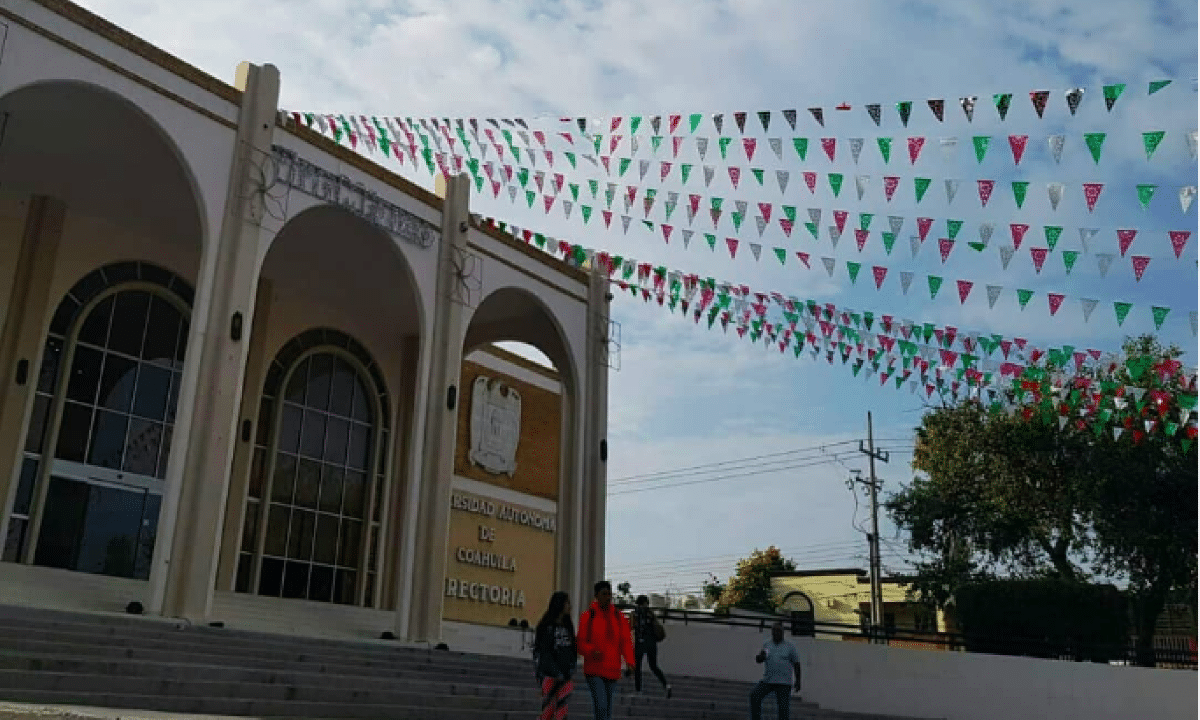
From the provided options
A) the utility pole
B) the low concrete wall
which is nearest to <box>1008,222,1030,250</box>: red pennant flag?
the low concrete wall

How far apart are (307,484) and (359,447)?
4.36 ft

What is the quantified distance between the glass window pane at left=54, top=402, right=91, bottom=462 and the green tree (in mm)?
32616

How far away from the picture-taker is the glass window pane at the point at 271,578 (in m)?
16.8

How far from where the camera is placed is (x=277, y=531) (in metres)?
17.2

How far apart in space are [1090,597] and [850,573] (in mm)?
24070

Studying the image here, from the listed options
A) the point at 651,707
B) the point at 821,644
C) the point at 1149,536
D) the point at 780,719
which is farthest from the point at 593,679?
the point at 1149,536

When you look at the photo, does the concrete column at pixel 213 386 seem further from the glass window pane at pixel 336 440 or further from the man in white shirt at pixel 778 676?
the man in white shirt at pixel 778 676

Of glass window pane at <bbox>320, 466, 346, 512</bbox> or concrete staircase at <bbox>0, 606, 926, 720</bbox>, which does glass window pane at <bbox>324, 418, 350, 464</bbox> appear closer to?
glass window pane at <bbox>320, 466, 346, 512</bbox>

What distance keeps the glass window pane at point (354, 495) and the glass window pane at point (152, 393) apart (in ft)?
12.3

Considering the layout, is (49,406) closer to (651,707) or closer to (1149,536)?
(651,707)

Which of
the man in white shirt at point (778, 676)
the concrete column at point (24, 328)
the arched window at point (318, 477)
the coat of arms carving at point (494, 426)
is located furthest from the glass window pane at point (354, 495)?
the man in white shirt at point (778, 676)

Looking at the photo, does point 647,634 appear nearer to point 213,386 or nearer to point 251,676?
point 251,676

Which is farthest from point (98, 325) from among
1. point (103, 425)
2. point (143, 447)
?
point (143, 447)

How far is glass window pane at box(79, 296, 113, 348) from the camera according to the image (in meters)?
14.9
